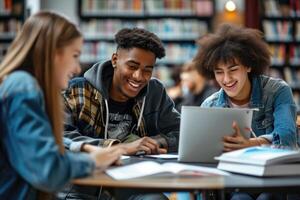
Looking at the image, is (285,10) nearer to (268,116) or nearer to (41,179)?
(268,116)

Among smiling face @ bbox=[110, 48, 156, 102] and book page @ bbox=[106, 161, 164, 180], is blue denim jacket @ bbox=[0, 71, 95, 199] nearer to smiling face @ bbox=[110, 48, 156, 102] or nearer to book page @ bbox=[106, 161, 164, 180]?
book page @ bbox=[106, 161, 164, 180]

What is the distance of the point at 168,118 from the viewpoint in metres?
2.41

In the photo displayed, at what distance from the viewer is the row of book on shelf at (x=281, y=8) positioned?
21.4 feet

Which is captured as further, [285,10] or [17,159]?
[285,10]

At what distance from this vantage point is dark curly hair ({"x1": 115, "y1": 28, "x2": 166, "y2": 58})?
90.0 inches

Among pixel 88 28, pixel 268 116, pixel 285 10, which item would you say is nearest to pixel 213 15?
pixel 285 10

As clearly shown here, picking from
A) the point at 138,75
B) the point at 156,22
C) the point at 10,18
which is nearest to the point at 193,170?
the point at 138,75

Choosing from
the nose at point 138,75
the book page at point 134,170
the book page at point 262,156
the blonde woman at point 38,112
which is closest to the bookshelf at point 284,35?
the nose at point 138,75

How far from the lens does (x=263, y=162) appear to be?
1631 millimetres

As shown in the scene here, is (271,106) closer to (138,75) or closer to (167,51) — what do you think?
(138,75)

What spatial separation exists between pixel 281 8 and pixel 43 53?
5.49 metres

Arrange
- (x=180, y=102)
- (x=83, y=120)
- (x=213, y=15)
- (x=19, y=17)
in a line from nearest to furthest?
(x=83, y=120) < (x=180, y=102) < (x=19, y=17) < (x=213, y=15)

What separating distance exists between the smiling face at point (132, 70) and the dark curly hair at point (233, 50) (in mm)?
295

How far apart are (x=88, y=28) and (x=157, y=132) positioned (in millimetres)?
4536
